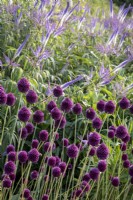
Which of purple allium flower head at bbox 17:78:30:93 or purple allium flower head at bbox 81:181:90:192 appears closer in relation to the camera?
purple allium flower head at bbox 17:78:30:93

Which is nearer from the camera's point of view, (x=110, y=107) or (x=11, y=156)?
(x=11, y=156)

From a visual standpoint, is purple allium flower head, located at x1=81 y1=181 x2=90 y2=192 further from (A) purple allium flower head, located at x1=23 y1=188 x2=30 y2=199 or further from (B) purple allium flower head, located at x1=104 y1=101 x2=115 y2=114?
(B) purple allium flower head, located at x1=104 y1=101 x2=115 y2=114

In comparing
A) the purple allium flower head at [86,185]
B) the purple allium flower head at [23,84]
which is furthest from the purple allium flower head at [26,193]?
the purple allium flower head at [23,84]

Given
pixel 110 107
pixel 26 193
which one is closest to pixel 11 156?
pixel 26 193

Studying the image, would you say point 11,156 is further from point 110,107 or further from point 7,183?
point 110,107

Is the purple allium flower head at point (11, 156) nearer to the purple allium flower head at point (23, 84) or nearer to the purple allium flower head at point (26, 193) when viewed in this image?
the purple allium flower head at point (26, 193)

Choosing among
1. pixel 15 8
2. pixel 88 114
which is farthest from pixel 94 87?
pixel 88 114

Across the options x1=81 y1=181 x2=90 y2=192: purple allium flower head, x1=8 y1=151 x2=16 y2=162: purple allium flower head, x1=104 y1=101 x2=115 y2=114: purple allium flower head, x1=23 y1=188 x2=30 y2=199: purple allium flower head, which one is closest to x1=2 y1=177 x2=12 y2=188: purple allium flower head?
x1=8 y1=151 x2=16 y2=162: purple allium flower head

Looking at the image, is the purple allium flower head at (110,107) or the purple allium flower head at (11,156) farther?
the purple allium flower head at (110,107)

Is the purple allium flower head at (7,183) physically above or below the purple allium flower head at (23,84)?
below

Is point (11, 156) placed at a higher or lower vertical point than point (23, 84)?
lower

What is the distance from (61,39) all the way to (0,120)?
2.13 meters

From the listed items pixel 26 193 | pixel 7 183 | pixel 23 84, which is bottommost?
pixel 26 193

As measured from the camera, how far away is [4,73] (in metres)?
4.36
